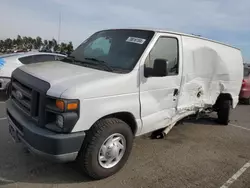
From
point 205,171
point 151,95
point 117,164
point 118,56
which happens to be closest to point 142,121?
point 151,95

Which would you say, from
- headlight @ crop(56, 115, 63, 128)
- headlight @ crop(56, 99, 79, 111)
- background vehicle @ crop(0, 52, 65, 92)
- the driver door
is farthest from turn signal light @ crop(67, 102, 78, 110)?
background vehicle @ crop(0, 52, 65, 92)

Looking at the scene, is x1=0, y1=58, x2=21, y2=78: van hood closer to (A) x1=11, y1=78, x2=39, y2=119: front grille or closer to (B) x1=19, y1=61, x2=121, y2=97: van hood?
(A) x1=11, y1=78, x2=39, y2=119: front grille

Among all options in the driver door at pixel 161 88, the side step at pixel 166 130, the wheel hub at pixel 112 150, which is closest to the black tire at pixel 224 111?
the side step at pixel 166 130

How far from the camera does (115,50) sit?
14.1 ft

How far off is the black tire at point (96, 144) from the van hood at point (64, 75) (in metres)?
0.58

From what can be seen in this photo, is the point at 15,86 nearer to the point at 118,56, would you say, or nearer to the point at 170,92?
the point at 118,56

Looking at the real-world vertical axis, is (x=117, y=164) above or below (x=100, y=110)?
below

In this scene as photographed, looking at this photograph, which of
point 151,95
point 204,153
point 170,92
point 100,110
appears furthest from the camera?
point 204,153

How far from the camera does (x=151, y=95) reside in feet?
13.6

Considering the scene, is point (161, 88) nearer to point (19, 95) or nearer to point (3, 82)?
point (19, 95)

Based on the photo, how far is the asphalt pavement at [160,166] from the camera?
3688mm

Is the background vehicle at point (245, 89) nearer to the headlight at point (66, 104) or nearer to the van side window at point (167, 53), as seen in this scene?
the van side window at point (167, 53)

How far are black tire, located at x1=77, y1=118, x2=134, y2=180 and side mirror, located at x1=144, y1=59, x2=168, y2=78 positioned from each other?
0.81 metres

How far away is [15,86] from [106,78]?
57.8 inches
